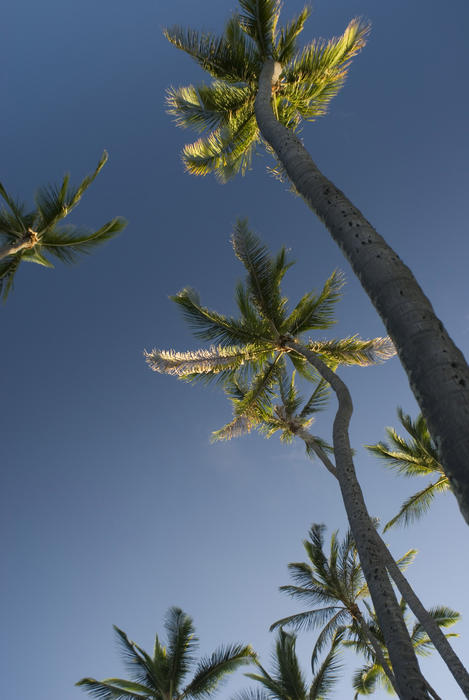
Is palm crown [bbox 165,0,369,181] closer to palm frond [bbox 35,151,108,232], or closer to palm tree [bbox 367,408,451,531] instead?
palm frond [bbox 35,151,108,232]

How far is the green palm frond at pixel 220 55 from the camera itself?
817 cm

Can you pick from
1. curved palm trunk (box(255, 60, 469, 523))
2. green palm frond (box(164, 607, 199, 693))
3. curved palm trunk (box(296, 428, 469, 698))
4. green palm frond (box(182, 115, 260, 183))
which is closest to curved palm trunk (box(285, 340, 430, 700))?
curved palm trunk (box(296, 428, 469, 698))

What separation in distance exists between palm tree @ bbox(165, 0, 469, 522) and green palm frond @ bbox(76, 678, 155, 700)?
14942 millimetres

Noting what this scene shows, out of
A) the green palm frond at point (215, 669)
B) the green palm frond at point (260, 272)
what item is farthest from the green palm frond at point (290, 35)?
the green palm frond at point (215, 669)

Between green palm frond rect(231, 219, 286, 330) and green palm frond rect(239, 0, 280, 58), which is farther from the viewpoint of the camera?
green palm frond rect(231, 219, 286, 330)

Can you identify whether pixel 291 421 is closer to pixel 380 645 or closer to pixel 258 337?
pixel 258 337

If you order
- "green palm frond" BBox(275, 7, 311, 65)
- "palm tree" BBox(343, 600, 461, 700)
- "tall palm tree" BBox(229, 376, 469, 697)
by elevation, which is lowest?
"palm tree" BBox(343, 600, 461, 700)

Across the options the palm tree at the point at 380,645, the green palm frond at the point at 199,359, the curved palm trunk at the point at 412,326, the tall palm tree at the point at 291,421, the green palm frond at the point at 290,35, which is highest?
the green palm frond at the point at 290,35

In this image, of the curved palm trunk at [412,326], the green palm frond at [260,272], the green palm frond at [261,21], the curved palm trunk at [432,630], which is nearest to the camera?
the curved palm trunk at [412,326]

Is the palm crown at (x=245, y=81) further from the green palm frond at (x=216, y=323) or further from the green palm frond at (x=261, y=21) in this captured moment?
the green palm frond at (x=216, y=323)

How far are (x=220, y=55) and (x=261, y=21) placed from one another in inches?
36.3

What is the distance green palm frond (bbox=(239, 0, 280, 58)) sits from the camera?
8.02 metres

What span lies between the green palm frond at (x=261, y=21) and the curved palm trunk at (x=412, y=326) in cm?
497

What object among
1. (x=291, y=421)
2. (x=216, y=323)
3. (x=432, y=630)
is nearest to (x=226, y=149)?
(x=216, y=323)
